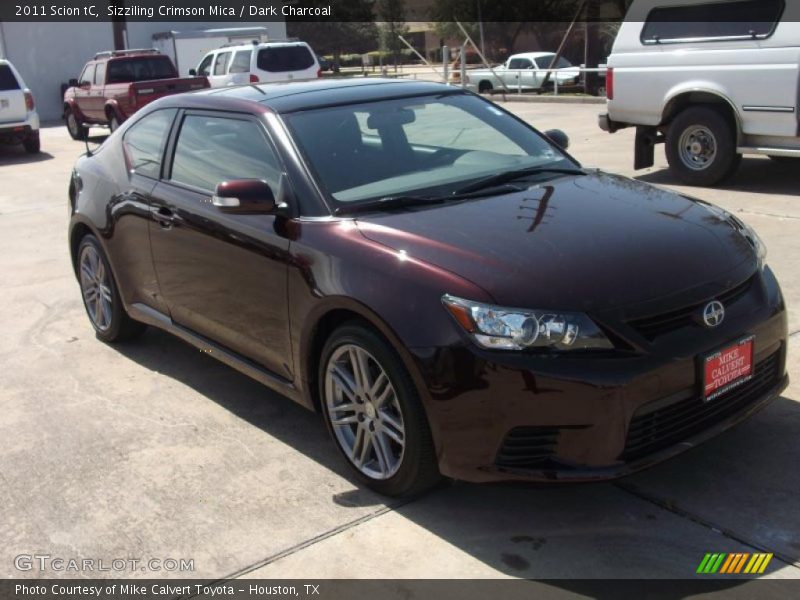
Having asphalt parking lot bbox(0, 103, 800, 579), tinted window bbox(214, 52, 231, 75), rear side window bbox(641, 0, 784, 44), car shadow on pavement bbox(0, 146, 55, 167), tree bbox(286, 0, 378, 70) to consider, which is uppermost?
tree bbox(286, 0, 378, 70)

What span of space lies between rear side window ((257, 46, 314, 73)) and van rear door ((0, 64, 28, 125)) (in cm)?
472

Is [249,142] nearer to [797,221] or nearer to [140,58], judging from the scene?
[797,221]

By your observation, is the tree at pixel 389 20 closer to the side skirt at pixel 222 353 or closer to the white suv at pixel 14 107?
the white suv at pixel 14 107

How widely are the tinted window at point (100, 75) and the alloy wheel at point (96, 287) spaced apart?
14.2 meters

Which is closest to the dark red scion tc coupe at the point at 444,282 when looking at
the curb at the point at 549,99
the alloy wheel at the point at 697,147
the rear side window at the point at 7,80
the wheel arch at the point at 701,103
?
the wheel arch at the point at 701,103

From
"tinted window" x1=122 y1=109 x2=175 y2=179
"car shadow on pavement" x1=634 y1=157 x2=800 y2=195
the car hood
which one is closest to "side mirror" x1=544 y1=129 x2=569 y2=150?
the car hood

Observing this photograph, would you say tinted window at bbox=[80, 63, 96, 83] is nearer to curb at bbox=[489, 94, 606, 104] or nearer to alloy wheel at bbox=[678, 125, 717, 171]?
curb at bbox=[489, 94, 606, 104]

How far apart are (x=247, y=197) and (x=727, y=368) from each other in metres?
2.12

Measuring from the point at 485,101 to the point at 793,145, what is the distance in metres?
5.01

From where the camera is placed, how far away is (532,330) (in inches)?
124

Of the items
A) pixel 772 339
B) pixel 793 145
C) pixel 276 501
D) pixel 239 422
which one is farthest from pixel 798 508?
pixel 793 145

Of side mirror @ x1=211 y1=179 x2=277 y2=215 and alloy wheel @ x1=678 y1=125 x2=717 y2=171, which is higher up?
side mirror @ x1=211 y1=179 x2=277 y2=215

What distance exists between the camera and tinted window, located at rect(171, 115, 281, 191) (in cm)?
434

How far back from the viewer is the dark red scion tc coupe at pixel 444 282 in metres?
3.16
